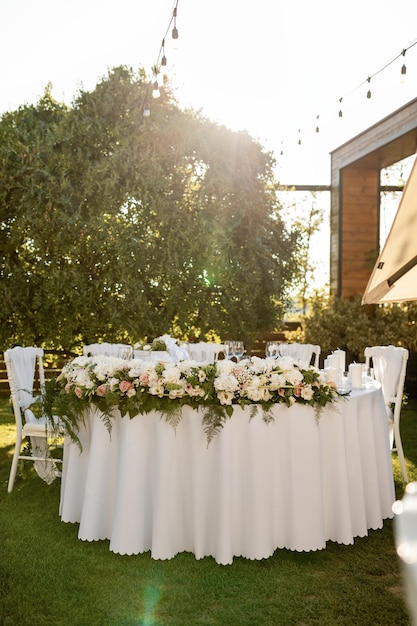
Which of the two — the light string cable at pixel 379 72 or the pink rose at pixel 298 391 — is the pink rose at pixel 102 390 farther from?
the light string cable at pixel 379 72

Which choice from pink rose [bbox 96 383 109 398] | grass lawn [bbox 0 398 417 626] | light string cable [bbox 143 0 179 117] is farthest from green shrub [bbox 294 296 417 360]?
pink rose [bbox 96 383 109 398]

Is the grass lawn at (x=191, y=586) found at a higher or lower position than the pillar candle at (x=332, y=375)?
lower

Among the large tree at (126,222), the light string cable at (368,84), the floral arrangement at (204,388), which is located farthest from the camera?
the large tree at (126,222)

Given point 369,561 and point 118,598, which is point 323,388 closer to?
point 369,561

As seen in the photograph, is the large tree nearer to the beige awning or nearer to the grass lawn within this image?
the grass lawn

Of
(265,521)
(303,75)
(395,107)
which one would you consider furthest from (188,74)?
(265,521)

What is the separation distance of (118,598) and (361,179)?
30.3 ft

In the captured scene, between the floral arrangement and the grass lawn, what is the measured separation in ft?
2.58

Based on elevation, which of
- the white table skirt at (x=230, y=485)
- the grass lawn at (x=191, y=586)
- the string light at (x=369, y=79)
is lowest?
the grass lawn at (x=191, y=586)

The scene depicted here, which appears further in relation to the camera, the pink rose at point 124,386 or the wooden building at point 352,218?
the wooden building at point 352,218

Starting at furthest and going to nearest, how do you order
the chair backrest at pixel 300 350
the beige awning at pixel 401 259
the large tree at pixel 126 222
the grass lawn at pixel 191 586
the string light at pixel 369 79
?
the large tree at pixel 126 222 → the chair backrest at pixel 300 350 → the string light at pixel 369 79 → the grass lawn at pixel 191 586 → the beige awning at pixel 401 259

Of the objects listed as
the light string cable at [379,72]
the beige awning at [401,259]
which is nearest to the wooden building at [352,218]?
the light string cable at [379,72]

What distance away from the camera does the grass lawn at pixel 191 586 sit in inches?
123

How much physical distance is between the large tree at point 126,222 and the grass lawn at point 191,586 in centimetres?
473
